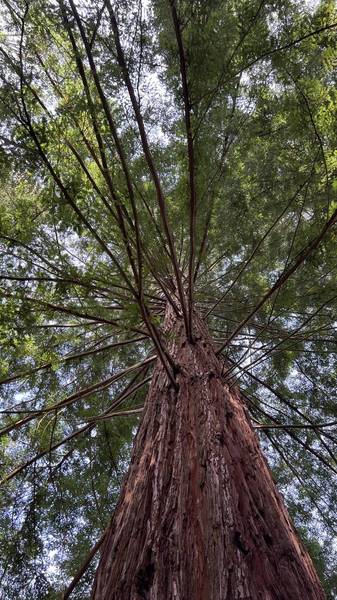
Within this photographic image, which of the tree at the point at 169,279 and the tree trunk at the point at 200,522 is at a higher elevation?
the tree at the point at 169,279

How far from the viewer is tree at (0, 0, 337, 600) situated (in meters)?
1.68

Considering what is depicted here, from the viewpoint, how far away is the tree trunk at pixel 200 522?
53.7 inches

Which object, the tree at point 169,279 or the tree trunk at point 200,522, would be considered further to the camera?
the tree at point 169,279

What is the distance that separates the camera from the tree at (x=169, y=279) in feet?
5.52

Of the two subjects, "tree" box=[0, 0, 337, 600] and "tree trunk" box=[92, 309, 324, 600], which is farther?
A: "tree" box=[0, 0, 337, 600]

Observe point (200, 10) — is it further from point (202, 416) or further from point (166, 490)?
point (166, 490)

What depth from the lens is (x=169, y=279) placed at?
5191mm

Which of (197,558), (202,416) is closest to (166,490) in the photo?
(197,558)

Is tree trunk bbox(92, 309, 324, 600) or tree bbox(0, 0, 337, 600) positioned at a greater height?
tree bbox(0, 0, 337, 600)

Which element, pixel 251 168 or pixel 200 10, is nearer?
pixel 200 10

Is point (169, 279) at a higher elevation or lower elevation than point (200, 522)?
higher

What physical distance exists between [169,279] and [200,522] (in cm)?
377

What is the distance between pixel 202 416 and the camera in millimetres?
2273

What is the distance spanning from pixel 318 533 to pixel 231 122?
16.1 ft
